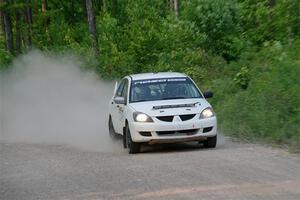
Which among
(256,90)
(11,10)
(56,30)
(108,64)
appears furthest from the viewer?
(56,30)

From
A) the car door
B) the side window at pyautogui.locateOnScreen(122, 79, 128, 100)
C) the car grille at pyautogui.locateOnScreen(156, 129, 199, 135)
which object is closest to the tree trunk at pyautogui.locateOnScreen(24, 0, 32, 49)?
the car door

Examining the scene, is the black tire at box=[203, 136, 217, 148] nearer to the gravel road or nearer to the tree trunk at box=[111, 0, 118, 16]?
the gravel road

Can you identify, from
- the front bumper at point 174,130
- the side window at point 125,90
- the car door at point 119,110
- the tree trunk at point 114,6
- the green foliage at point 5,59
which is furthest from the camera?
the tree trunk at point 114,6

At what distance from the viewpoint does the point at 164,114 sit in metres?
14.5

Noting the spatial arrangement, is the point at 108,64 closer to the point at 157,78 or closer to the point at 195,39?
the point at 195,39

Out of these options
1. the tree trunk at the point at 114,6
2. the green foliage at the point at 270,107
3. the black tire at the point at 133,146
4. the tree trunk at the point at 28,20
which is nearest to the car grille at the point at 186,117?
the black tire at the point at 133,146

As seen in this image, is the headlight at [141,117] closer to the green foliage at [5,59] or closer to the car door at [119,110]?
the car door at [119,110]

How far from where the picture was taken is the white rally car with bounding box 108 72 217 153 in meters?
14.4

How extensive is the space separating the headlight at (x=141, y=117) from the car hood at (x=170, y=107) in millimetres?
73

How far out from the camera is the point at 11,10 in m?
44.9

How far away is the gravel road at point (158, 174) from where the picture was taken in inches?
376

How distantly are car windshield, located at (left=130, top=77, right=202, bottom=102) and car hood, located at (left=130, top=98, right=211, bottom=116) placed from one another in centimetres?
46

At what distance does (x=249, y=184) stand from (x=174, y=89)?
6.29m

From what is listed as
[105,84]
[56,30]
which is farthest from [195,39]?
[56,30]
